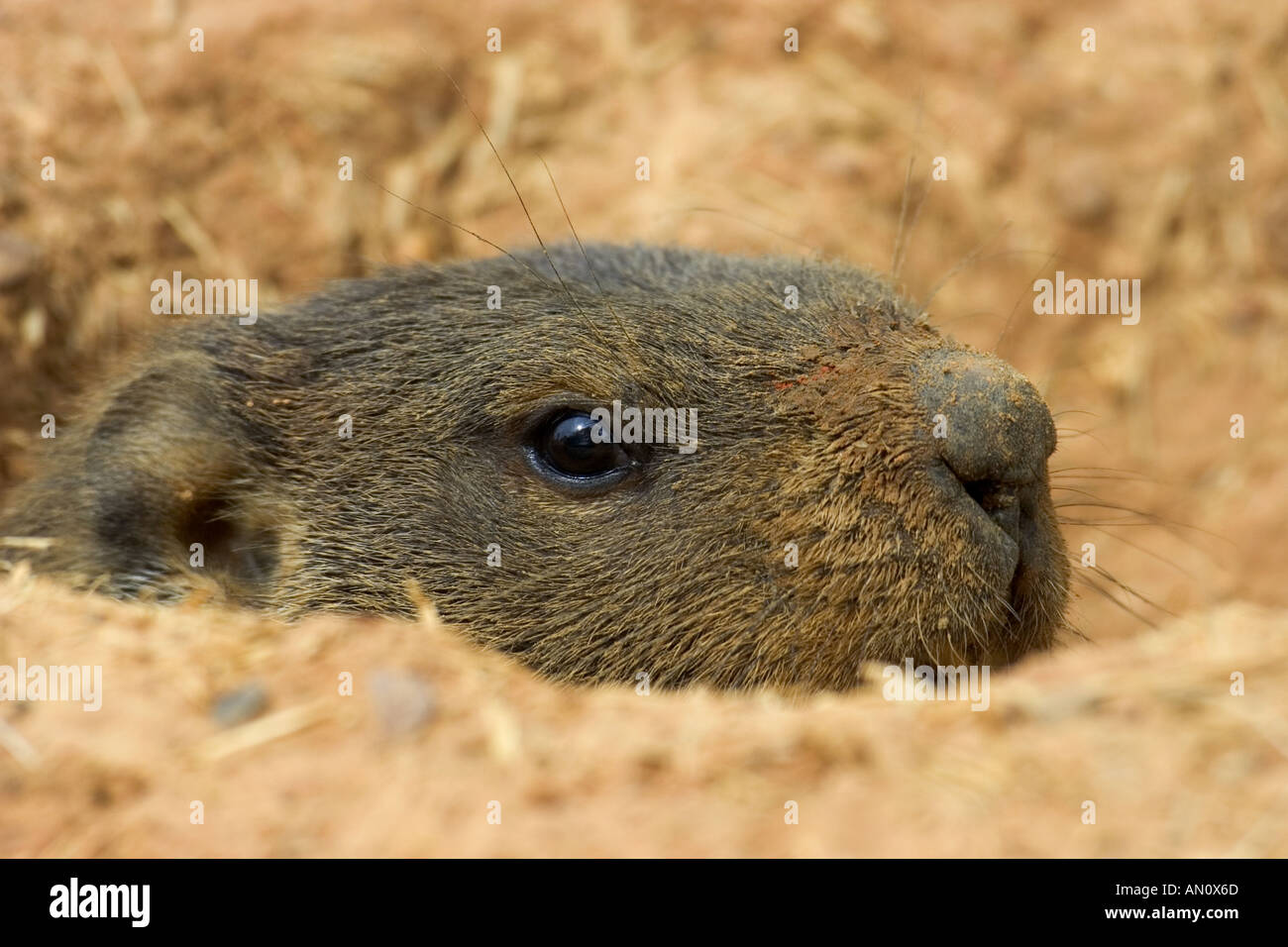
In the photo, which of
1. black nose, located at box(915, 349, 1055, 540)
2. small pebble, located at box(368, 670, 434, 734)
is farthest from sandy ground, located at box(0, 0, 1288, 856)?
small pebble, located at box(368, 670, 434, 734)

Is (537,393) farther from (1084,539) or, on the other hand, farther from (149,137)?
(1084,539)

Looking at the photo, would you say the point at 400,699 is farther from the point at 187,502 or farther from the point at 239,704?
the point at 187,502

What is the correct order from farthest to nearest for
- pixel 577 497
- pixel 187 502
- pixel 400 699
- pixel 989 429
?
pixel 187 502, pixel 577 497, pixel 989 429, pixel 400 699

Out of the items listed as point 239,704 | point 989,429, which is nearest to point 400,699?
point 239,704

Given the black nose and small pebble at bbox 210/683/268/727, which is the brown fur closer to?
the black nose

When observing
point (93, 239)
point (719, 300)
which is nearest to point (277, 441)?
point (719, 300)

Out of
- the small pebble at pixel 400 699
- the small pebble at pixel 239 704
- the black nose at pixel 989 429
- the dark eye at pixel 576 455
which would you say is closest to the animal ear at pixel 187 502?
the dark eye at pixel 576 455
